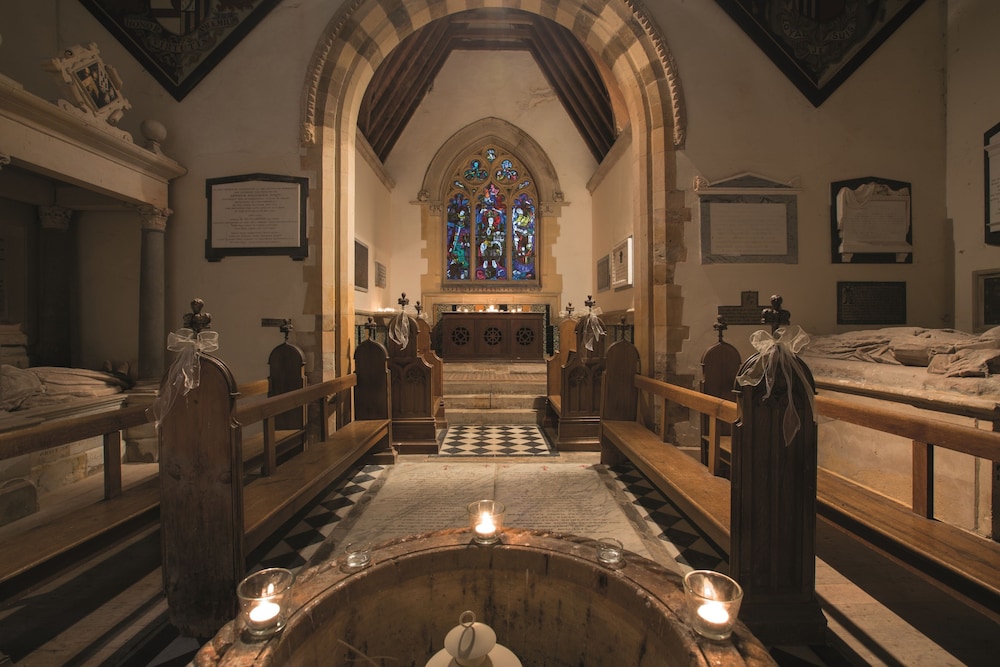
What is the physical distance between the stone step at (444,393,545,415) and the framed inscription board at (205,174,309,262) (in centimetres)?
261

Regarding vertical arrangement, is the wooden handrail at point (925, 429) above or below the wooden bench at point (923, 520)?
above

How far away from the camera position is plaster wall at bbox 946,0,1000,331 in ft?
13.8

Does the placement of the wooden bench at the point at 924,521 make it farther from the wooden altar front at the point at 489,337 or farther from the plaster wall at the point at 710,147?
the wooden altar front at the point at 489,337

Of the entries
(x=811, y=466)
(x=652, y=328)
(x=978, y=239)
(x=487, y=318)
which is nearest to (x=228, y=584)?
(x=811, y=466)

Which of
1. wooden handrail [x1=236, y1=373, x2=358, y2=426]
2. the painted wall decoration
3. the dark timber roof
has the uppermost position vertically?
the dark timber roof

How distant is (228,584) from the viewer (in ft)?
6.09

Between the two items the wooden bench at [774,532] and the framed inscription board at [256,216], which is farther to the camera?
the framed inscription board at [256,216]

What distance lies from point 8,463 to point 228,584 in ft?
8.26

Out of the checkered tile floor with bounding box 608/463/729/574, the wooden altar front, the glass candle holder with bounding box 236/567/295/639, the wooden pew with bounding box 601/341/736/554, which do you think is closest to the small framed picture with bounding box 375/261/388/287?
the wooden altar front

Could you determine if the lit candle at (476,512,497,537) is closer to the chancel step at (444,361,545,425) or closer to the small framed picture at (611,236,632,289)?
the chancel step at (444,361,545,425)

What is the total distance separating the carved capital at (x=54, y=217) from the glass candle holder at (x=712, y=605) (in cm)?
603

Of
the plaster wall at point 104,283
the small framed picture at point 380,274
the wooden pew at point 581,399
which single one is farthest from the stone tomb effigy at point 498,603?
the small framed picture at point 380,274

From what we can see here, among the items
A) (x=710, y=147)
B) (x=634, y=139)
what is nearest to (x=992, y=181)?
(x=710, y=147)

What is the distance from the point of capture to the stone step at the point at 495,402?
6.07 m
